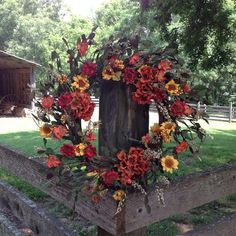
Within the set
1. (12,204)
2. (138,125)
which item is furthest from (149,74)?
(12,204)

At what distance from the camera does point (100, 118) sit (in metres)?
1.66

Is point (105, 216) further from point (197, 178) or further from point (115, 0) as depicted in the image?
point (115, 0)

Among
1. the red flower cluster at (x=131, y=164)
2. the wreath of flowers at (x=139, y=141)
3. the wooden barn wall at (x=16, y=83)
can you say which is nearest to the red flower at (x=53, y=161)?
the wreath of flowers at (x=139, y=141)

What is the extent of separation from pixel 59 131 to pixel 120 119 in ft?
0.84

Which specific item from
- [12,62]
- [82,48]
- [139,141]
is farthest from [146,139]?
[12,62]

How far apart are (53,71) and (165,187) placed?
74 centimetres

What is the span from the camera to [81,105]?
5.18 ft

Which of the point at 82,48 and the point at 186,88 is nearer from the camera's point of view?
the point at 186,88

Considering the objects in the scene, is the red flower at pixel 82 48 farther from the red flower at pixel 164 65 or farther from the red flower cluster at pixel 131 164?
the red flower cluster at pixel 131 164

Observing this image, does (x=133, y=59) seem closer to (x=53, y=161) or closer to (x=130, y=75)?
(x=130, y=75)

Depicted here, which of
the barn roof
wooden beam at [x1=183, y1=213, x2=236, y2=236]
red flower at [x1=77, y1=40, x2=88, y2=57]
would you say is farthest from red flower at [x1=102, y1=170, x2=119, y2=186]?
the barn roof

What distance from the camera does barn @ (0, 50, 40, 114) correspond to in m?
20.6

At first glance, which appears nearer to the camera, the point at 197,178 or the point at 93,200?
the point at 93,200

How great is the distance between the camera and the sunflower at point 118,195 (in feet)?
5.01
